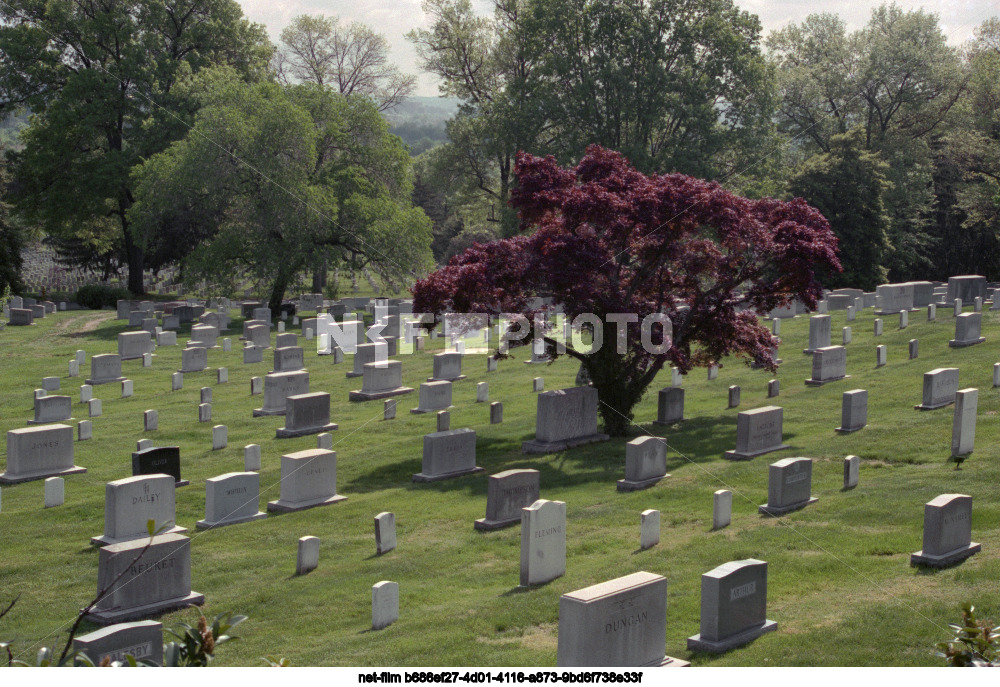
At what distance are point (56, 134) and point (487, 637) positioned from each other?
48213mm

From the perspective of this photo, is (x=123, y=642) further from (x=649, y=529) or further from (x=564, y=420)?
(x=564, y=420)

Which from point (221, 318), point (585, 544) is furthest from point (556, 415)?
point (221, 318)

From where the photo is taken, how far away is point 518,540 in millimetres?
13398

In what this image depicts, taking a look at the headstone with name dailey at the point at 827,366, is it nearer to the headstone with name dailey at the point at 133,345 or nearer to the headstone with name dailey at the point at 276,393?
the headstone with name dailey at the point at 276,393

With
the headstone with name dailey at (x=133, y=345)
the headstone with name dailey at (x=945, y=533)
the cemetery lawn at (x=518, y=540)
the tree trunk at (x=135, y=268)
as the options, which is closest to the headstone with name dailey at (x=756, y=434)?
the cemetery lawn at (x=518, y=540)

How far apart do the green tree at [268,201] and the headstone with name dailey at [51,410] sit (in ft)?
63.1

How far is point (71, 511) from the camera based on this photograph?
52.3ft

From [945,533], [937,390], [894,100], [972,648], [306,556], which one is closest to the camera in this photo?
[972,648]

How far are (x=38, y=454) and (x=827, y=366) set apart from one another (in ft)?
57.0

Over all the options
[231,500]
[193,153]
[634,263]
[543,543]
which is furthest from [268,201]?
[543,543]

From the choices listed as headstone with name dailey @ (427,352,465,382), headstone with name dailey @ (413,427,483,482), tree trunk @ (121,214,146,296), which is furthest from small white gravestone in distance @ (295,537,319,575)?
tree trunk @ (121,214,146,296)

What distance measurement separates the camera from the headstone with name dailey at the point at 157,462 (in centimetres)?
1734

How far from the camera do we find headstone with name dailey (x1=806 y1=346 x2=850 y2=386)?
23.6 m

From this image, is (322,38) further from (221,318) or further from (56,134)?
(221,318)
